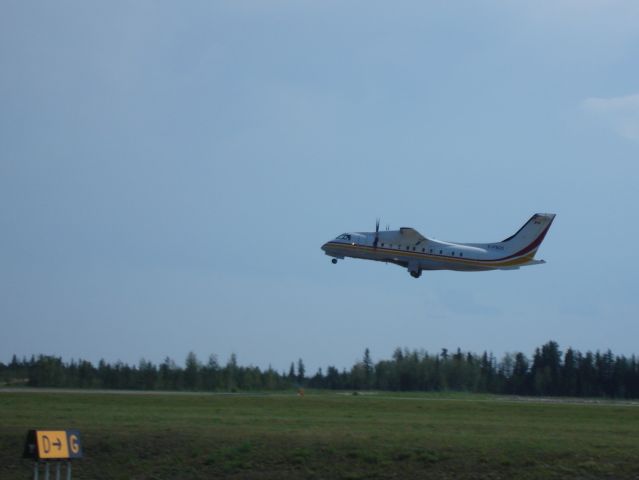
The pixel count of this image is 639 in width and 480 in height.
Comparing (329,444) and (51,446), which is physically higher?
(51,446)

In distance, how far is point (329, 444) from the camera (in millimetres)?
37562

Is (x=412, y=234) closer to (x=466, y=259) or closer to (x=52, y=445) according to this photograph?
(x=466, y=259)

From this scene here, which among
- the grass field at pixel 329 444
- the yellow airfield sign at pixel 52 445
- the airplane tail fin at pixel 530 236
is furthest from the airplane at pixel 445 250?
the yellow airfield sign at pixel 52 445

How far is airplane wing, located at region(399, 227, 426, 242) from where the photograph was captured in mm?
74188

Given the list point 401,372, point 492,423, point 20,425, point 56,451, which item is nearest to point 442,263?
point 401,372

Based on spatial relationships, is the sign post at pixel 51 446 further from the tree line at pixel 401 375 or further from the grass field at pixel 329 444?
the tree line at pixel 401 375

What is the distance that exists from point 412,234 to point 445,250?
279 centimetres

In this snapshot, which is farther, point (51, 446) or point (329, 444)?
point (329, 444)

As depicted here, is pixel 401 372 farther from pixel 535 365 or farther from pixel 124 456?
pixel 124 456

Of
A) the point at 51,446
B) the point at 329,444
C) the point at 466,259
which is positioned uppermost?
the point at 466,259

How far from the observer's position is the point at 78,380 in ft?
256

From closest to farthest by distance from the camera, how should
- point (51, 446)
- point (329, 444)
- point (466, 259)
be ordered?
point (51, 446) < point (329, 444) < point (466, 259)

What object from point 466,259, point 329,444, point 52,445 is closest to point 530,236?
point 466,259

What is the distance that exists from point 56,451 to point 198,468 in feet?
26.7
